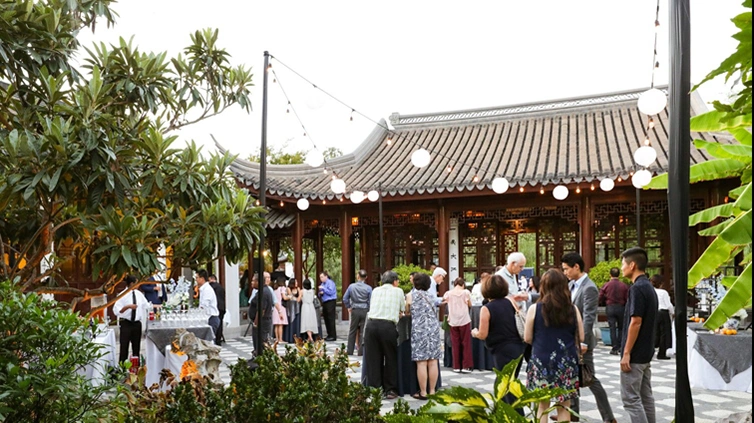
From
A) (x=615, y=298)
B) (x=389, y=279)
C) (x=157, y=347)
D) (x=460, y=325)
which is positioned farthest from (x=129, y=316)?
(x=615, y=298)

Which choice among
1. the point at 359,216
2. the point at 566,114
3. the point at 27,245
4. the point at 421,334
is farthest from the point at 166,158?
the point at 566,114

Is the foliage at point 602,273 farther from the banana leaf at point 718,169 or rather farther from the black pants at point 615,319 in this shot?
the banana leaf at point 718,169

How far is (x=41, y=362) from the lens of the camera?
252cm

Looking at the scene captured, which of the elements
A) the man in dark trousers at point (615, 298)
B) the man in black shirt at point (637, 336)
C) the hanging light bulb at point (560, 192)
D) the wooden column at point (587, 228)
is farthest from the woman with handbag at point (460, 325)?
the wooden column at point (587, 228)

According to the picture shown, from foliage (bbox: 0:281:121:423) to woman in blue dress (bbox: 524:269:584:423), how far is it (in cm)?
272

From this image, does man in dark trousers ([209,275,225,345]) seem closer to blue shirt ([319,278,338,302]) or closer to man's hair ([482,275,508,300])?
blue shirt ([319,278,338,302])

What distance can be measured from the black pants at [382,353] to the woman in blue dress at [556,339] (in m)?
2.26

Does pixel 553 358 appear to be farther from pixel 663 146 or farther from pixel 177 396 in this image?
pixel 663 146

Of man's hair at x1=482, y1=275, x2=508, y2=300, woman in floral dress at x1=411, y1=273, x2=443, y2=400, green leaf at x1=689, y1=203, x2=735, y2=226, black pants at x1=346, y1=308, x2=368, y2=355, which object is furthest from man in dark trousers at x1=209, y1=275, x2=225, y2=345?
green leaf at x1=689, y1=203, x2=735, y2=226

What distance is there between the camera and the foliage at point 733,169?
36.7 inches

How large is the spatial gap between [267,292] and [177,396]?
22.9 feet

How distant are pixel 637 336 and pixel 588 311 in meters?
0.62

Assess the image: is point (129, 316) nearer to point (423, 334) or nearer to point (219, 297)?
point (219, 297)

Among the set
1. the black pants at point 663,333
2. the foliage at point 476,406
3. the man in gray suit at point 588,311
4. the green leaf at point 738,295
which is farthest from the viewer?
the black pants at point 663,333
